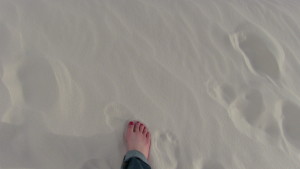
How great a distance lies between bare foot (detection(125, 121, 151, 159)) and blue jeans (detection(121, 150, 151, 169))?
44mm

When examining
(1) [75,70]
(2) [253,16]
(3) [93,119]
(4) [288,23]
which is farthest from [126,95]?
(4) [288,23]

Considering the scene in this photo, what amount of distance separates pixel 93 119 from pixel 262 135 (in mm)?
1093

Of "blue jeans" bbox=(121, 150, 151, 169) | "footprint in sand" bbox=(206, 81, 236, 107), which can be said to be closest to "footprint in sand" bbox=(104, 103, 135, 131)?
"blue jeans" bbox=(121, 150, 151, 169)

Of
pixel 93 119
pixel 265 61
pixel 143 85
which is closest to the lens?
pixel 93 119

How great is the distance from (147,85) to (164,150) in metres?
0.44

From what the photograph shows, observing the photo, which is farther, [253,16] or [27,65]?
[253,16]

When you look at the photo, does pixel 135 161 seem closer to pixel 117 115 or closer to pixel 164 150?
pixel 164 150

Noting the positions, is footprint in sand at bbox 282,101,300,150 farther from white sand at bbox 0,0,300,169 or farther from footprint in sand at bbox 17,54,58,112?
footprint in sand at bbox 17,54,58,112

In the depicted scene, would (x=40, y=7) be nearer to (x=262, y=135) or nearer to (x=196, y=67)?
(x=196, y=67)

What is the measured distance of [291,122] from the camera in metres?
1.89

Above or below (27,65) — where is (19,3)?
above

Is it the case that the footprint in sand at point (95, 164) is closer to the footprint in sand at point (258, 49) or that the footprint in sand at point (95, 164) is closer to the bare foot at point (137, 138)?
the bare foot at point (137, 138)

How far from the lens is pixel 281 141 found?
1.83 meters

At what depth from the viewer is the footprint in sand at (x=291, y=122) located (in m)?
1.86
